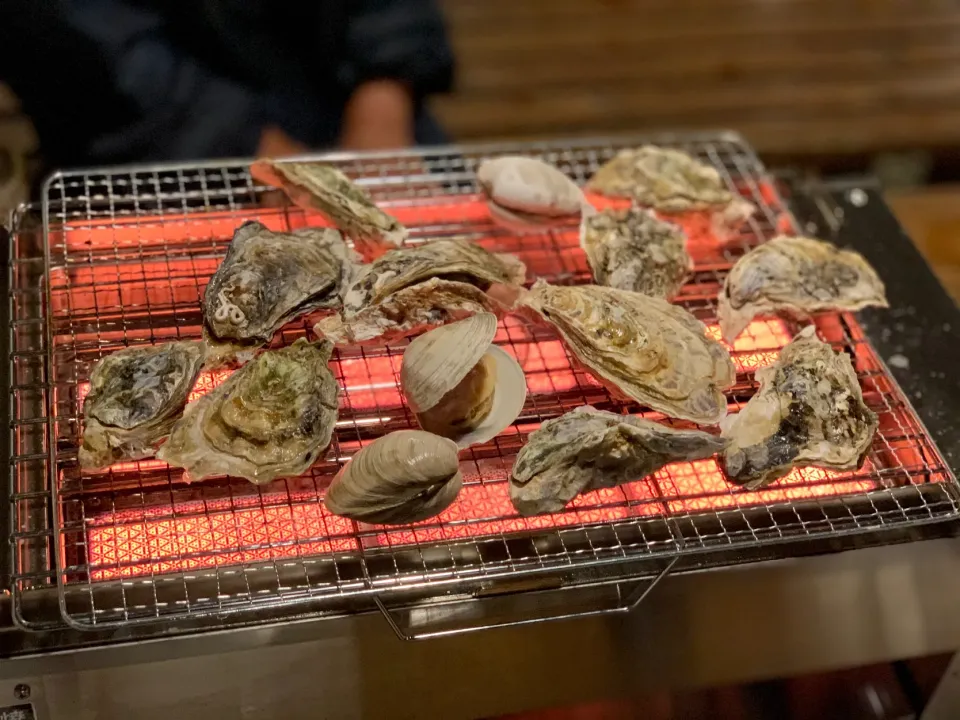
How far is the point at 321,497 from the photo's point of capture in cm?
108

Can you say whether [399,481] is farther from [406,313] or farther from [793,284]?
[793,284]

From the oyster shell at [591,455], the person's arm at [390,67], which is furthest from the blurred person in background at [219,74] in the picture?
the oyster shell at [591,455]

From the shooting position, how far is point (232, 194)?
1431 millimetres

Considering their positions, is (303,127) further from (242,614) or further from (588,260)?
(242,614)

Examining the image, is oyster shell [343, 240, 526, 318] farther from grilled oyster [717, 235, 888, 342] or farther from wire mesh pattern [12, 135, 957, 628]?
grilled oyster [717, 235, 888, 342]

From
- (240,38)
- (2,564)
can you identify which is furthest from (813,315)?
(240,38)

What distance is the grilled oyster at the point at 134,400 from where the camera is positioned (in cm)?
103

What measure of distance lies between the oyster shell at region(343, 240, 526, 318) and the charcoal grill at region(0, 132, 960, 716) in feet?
0.29

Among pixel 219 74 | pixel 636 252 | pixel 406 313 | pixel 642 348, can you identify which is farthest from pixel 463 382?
pixel 219 74

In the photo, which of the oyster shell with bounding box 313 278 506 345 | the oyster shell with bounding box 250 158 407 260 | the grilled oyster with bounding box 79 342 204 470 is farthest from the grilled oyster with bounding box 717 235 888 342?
the grilled oyster with bounding box 79 342 204 470

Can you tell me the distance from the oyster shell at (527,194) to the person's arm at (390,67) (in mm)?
704

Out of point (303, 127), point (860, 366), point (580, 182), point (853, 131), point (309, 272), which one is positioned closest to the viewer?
point (309, 272)

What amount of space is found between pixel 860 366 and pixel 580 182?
1.94 feet

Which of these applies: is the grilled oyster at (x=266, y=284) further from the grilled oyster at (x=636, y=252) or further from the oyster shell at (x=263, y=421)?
the grilled oyster at (x=636, y=252)
